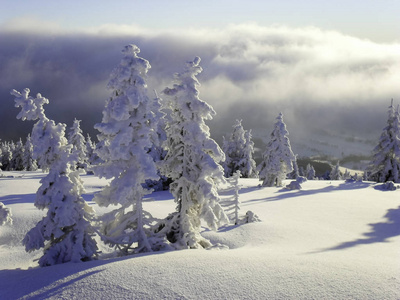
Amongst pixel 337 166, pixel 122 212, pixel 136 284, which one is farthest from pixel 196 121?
pixel 337 166

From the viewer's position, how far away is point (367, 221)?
21531 mm

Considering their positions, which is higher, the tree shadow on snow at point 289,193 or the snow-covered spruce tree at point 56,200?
the snow-covered spruce tree at point 56,200

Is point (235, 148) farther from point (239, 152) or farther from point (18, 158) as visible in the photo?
point (18, 158)

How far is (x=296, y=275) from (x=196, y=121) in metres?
7.23

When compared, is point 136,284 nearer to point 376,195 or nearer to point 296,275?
point 296,275

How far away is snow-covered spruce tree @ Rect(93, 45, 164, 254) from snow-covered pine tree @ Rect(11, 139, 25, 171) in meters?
83.9

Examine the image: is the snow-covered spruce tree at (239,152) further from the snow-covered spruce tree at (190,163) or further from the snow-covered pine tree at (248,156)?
the snow-covered spruce tree at (190,163)

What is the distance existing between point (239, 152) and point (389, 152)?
26.0m

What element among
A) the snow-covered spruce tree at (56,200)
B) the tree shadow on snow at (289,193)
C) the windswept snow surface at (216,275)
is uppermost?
the snow-covered spruce tree at (56,200)

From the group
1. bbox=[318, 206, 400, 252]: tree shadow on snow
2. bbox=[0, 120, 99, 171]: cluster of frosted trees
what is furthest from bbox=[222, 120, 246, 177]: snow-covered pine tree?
bbox=[318, 206, 400, 252]: tree shadow on snow

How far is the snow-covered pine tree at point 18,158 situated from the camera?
83.2m

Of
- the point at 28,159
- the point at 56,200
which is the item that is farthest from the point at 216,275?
the point at 28,159

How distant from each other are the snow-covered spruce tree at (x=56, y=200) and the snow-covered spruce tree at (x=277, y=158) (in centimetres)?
3167

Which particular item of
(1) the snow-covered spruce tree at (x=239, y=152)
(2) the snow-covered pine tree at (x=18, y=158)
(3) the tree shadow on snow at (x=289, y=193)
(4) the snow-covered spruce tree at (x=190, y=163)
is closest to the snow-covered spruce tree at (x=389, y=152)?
(3) the tree shadow on snow at (x=289, y=193)
